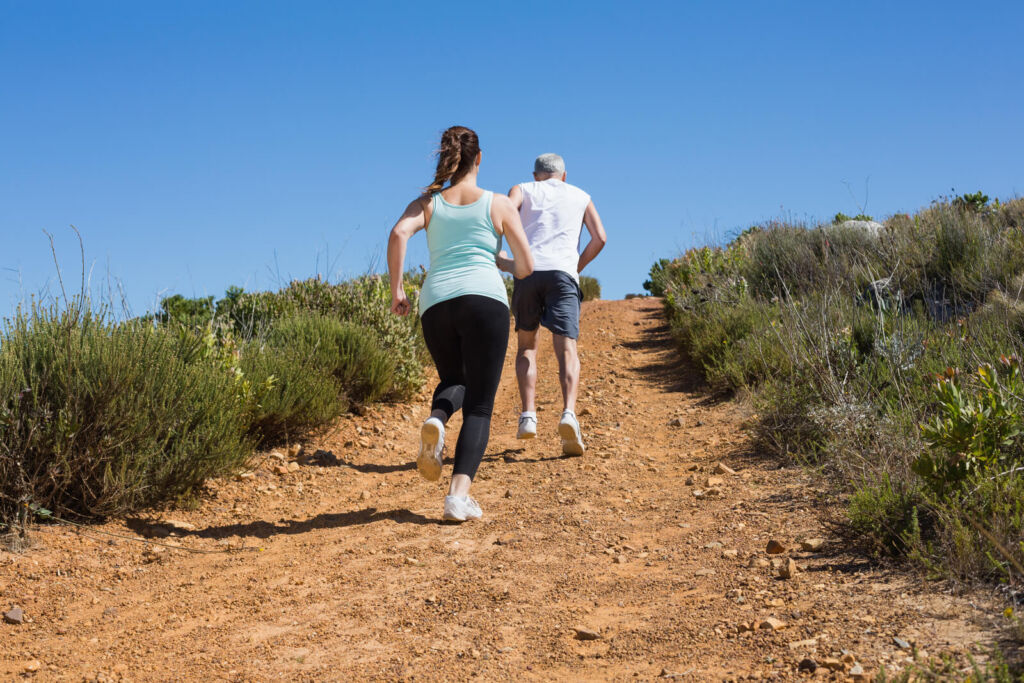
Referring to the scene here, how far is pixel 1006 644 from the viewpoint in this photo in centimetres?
260

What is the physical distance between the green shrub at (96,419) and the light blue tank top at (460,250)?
1.90m

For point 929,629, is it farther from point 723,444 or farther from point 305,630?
point 723,444

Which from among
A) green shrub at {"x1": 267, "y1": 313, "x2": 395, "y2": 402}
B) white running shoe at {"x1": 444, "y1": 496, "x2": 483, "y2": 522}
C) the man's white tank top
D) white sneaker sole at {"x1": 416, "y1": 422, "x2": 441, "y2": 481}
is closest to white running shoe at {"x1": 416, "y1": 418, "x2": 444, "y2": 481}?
white sneaker sole at {"x1": 416, "y1": 422, "x2": 441, "y2": 481}

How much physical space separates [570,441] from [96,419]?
304 centimetres

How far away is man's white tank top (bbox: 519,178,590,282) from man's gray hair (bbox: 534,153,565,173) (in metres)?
0.13

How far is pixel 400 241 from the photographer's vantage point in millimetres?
4285

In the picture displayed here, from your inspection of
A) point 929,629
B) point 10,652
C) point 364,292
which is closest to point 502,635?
point 929,629

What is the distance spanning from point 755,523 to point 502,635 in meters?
→ 1.61

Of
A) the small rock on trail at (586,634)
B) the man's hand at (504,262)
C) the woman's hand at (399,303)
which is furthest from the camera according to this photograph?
the man's hand at (504,262)

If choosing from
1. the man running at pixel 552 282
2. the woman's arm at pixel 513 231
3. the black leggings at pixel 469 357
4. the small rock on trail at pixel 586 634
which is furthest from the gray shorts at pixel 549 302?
the small rock on trail at pixel 586 634

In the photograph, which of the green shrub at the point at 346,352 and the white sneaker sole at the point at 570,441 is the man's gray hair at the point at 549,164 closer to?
the white sneaker sole at the point at 570,441

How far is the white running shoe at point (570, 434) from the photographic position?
18.6ft

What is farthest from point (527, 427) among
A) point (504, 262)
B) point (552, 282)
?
point (504, 262)

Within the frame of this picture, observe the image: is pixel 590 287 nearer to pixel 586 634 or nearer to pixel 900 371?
pixel 900 371
